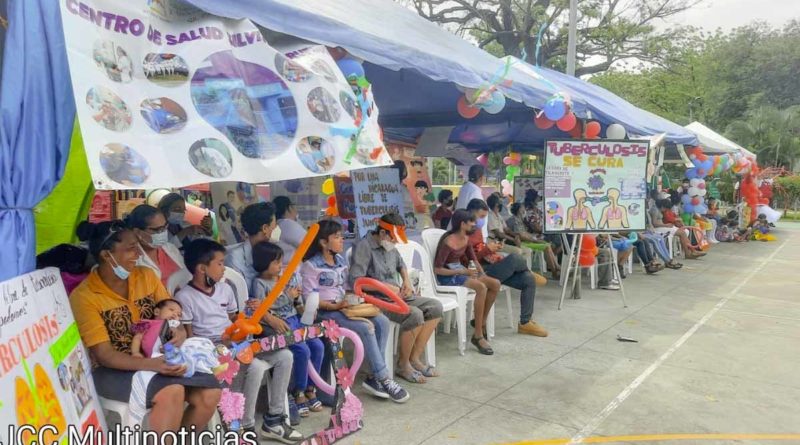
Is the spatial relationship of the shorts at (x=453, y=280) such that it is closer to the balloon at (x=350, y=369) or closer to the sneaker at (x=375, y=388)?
the sneaker at (x=375, y=388)

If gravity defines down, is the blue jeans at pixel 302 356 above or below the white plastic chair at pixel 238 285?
below

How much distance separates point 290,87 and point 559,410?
2.63m

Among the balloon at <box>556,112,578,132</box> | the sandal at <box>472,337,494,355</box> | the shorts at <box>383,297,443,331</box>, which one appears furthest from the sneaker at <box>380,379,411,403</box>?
the balloon at <box>556,112,578,132</box>

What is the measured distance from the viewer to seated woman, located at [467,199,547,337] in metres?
5.63

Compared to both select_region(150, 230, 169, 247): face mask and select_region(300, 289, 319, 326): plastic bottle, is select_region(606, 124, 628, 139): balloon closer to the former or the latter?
select_region(300, 289, 319, 326): plastic bottle

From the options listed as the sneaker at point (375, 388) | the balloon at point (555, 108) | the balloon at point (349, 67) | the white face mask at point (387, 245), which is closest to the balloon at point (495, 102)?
the balloon at point (555, 108)

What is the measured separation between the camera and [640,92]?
26516mm

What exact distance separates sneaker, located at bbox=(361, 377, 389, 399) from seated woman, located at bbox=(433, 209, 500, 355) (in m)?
1.42

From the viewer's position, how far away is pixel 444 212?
28.3ft

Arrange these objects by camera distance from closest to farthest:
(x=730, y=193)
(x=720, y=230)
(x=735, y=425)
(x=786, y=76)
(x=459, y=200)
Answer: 1. (x=735, y=425)
2. (x=459, y=200)
3. (x=720, y=230)
4. (x=730, y=193)
5. (x=786, y=76)

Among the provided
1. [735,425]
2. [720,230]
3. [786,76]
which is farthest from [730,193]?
[735,425]

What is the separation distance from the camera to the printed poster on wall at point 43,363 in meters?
2.06

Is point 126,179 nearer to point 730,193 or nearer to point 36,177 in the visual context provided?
point 36,177

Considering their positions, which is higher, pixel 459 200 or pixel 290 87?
pixel 290 87
